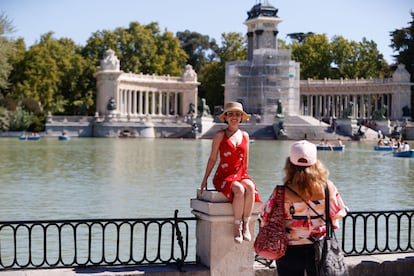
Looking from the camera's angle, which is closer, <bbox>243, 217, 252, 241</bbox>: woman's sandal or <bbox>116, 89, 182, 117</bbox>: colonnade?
<bbox>243, 217, 252, 241</bbox>: woman's sandal

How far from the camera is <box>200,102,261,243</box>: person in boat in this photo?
8820mm

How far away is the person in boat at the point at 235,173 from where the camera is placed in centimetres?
882

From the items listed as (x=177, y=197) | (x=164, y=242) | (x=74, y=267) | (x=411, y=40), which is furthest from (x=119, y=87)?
(x=74, y=267)

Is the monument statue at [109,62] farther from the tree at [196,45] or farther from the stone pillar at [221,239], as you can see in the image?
the stone pillar at [221,239]

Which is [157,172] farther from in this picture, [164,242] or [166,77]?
[166,77]

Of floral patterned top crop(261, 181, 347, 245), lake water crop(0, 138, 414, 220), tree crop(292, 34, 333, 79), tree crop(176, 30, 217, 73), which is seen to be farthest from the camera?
tree crop(176, 30, 217, 73)

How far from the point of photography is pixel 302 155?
7.29 metres

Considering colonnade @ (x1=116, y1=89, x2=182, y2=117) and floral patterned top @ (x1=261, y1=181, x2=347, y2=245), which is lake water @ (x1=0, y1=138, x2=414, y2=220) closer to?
floral patterned top @ (x1=261, y1=181, x2=347, y2=245)

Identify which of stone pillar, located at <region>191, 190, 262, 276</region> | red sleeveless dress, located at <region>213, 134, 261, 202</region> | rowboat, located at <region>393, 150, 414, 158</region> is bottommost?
rowboat, located at <region>393, 150, 414, 158</region>

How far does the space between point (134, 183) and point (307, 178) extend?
859 inches

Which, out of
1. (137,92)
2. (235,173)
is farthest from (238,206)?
(137,92)

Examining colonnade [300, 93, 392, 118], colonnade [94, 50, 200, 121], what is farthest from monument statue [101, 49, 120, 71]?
colonnade [300, 93, 392, 118]

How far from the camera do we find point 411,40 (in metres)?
91.8

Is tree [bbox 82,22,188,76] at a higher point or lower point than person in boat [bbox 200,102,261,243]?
higher
